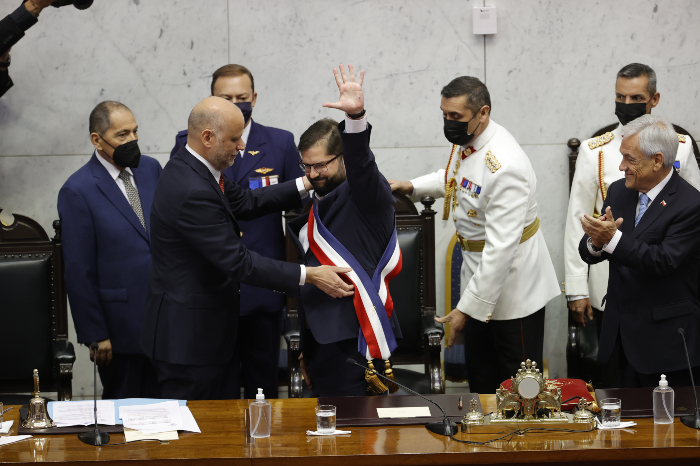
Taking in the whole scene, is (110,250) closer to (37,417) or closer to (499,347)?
(37,417)

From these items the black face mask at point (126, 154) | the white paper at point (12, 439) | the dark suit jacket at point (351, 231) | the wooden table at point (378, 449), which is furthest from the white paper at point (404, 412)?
the black face mask at point (126, 154)

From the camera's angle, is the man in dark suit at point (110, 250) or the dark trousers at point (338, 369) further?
the man in dark suit at point (110, 250)

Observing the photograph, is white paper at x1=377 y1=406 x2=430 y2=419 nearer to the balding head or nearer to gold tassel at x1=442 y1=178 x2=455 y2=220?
the balding head

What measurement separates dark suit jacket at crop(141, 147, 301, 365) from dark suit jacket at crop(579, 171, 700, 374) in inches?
47.8

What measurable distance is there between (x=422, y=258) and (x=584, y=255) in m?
0.90

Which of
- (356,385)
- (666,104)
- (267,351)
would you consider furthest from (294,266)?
(666,104)

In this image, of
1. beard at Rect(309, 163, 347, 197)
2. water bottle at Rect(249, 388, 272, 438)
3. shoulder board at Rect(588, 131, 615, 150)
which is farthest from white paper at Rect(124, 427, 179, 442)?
shoulder board at Rect(588, 131, 615, 150)

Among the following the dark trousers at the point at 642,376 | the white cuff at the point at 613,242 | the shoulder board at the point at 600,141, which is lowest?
the dark trousers at the point at 642,376

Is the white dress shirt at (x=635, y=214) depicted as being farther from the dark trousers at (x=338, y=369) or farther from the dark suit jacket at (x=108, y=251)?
the dark suit jacket at (x=108, y=251)

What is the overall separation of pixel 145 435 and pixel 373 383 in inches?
29.2

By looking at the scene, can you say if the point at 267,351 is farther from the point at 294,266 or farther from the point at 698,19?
the point at 698,19

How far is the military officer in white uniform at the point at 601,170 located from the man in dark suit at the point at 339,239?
4.20 ft

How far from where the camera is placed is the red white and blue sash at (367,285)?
93.4 inches

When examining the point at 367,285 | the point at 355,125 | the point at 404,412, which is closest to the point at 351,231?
the point at 367,285
